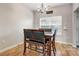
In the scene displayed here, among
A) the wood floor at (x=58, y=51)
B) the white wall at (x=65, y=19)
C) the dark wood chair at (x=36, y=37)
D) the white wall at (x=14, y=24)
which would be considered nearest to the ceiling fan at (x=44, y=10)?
the white wall at (x=65, y=19)

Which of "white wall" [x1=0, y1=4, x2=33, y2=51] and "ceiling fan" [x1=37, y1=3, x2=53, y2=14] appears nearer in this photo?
"white wall" [x1=0, y1=4, x2=33, y2=51]

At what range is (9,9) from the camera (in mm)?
2223

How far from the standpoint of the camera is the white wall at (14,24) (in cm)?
219

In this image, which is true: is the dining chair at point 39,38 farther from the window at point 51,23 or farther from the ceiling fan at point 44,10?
the ceiling fan at point 44,10

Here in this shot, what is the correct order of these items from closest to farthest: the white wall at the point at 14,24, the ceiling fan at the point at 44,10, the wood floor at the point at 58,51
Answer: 1. the wood floor at the point at 58,51
2. the white wall at the point at 14,24
3. the ceiling fan at the point at 44,10

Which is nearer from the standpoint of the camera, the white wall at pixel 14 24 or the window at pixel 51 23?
the white wall at pixel 14 24

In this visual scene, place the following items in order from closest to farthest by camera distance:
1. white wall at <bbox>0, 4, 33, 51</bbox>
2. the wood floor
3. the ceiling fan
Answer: the wood floor → white wall at <bbox>0, 4, 33, 51</bbox> → the ceiling fan

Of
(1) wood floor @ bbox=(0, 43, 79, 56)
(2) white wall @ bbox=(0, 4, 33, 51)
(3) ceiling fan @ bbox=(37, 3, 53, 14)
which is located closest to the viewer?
(1) wood floor @ bbox=(0, 43, 79, 56)

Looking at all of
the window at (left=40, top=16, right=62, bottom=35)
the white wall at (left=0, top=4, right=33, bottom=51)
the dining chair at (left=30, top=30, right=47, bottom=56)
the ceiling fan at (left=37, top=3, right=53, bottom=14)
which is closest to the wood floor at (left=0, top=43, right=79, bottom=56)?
the white wall at (left=0, top=4, right=33, bottom=51)

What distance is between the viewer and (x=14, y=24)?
2.22m

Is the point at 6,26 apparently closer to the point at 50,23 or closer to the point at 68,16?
the point at 50,23

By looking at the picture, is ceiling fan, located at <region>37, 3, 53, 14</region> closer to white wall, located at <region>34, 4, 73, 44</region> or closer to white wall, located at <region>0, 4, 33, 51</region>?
white wall, located at <region>34, 4, 73, 44</region>

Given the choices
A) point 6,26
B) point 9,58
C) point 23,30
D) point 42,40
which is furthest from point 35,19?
point 9,58

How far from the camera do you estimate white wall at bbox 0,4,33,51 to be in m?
2.19
